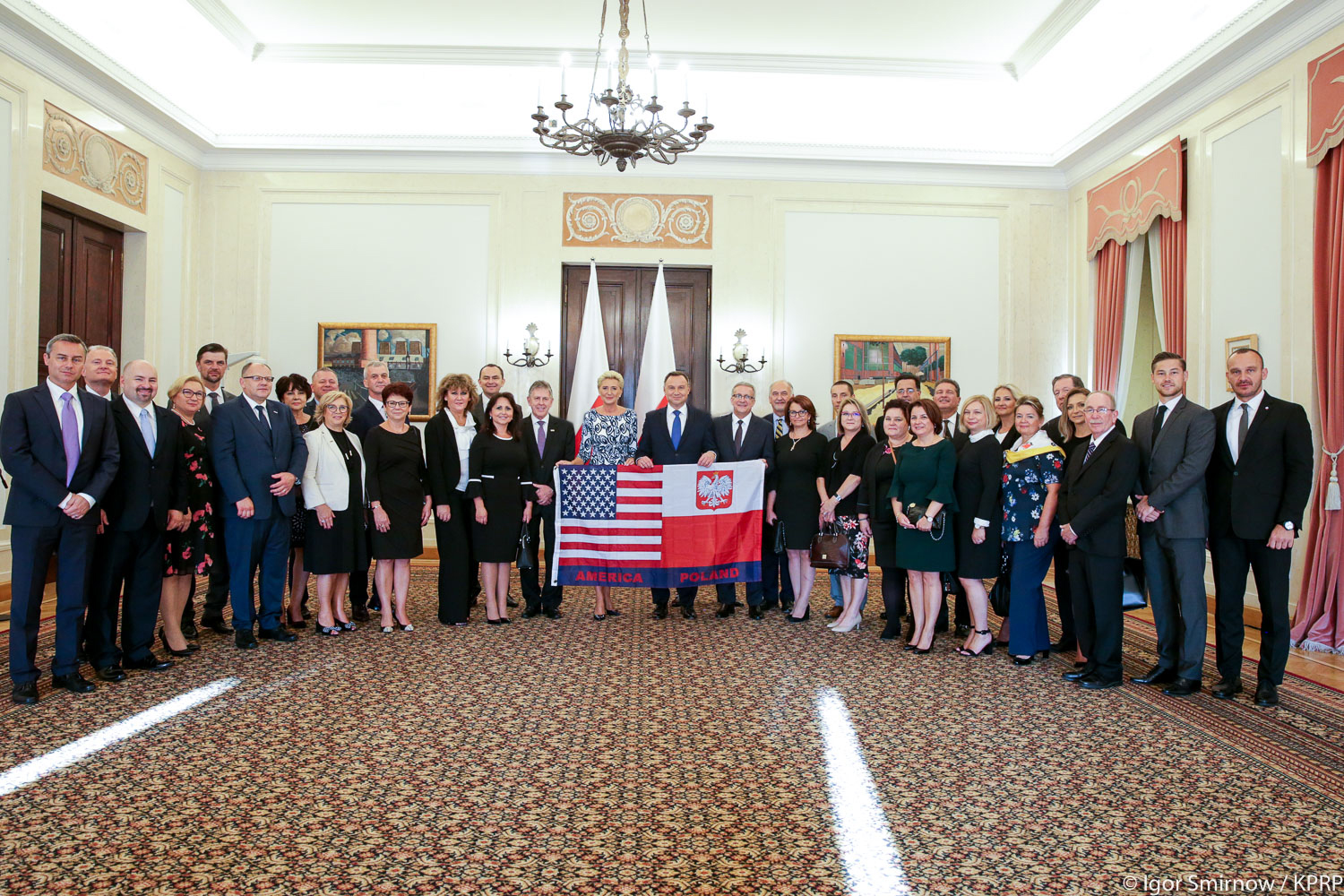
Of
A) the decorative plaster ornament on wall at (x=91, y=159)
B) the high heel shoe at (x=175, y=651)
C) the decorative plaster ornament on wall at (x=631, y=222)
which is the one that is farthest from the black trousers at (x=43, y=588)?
the decorative plaster ornament on wall at (x=631, y=222)

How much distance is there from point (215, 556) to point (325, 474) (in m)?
0.73

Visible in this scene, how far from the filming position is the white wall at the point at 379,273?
30.1ft

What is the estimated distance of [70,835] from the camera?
2.63 metres

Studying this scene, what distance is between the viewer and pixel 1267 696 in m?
4.12

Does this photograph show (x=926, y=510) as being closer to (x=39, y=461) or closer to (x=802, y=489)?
(x=802, y=489)

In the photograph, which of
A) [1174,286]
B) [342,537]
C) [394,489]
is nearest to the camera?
[342,537]

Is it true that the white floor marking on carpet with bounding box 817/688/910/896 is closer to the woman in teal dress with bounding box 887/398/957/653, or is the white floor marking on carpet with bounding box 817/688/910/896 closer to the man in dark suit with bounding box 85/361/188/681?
the woman in teal dress with bounding box 887/398/957/653

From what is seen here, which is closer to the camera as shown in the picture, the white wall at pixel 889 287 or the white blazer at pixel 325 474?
the white blazer at pixel 325 474

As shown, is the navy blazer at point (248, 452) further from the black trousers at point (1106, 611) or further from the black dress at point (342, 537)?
the black trousers at point (1106, 611)

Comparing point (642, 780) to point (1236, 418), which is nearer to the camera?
point (642, 780)

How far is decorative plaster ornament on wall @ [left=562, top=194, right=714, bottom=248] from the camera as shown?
30.2 feet

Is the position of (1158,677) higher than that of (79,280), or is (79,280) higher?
(79,280)

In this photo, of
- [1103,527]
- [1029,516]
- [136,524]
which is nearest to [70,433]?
[136,524]

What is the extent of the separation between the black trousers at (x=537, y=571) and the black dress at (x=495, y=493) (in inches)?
9.0
